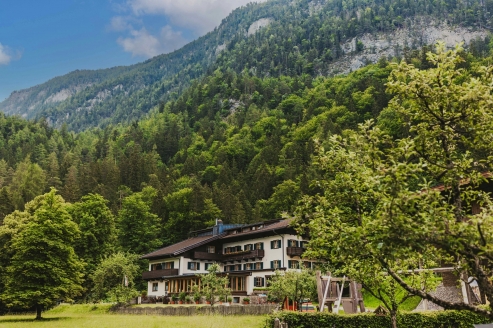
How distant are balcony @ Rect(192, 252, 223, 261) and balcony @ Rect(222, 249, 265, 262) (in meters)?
0.83

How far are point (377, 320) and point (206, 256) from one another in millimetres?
43856

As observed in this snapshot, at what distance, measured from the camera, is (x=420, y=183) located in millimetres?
10203

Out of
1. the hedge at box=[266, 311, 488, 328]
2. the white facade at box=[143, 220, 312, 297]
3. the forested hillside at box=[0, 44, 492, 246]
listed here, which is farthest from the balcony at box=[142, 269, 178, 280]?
the hedge at box=[266, 311, 488, 328]

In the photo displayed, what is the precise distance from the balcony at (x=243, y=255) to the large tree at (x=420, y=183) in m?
47.0

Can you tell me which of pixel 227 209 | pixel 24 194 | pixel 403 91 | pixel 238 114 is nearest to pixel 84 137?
pixel 238 114

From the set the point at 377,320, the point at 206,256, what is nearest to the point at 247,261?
the point at 206,256

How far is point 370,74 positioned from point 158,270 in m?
107

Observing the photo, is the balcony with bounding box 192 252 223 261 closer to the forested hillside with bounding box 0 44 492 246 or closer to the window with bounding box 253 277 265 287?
the window with bounding box 253 277 265 287

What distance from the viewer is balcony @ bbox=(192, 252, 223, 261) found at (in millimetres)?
64375

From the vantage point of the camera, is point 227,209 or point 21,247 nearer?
point 21,247

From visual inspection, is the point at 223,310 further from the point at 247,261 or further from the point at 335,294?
the point at 247,261

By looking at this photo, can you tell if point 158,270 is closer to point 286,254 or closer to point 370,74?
point 286,254

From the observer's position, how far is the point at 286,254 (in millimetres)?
56844

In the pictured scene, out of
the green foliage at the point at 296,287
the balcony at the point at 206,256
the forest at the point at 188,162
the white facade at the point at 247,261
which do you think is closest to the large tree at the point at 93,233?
the forest at the point at 188,162
